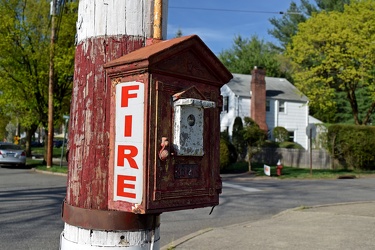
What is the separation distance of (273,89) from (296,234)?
107ft

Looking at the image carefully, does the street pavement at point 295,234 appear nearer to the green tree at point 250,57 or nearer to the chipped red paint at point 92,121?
the chipped red paint at point 92,121

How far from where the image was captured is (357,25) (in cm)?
2995

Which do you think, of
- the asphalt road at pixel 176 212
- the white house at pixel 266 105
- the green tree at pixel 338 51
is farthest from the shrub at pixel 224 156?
the white house at pixel 266 105

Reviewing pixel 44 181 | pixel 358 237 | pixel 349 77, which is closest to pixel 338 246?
pixel 358 237

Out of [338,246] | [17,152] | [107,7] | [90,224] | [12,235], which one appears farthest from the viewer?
[17,152]

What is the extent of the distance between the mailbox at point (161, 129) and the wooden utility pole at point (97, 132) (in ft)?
0.33

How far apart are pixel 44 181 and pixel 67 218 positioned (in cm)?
1495

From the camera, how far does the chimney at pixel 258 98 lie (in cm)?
3612

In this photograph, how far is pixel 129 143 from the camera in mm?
2084

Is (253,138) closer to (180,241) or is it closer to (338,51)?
(338,51)

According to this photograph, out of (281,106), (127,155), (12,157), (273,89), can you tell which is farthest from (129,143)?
(273,89)

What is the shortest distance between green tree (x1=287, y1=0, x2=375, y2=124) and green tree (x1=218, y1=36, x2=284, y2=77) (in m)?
17.4

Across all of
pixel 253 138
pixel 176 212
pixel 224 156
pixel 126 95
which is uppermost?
pixel 253 138

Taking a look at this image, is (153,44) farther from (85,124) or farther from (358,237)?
(358,237)
